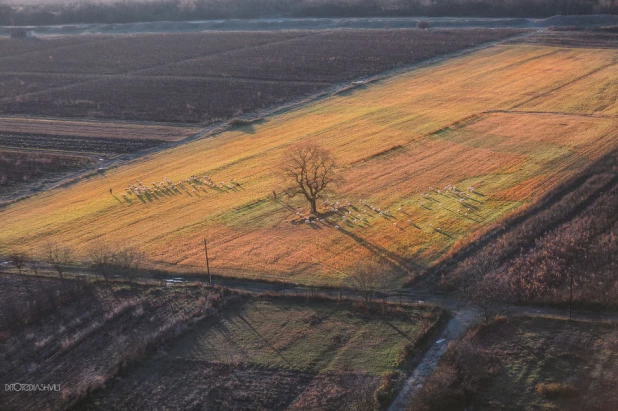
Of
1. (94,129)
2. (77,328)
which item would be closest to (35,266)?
(77,328)

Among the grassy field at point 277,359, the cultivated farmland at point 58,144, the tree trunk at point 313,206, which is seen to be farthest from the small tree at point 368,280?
the cultivated farmland at point 58,144

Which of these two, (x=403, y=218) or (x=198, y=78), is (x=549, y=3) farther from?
(x=403, y=218)

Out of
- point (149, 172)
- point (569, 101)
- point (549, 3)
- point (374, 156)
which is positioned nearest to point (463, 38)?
point (549, 3)

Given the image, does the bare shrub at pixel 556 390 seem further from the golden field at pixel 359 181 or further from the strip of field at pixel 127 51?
the strip of field at pixel 127 51

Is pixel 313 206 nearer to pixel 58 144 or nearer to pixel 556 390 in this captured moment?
pixel 556 390

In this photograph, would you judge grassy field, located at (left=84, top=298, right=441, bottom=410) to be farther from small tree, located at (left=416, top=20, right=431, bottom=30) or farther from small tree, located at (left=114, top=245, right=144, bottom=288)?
small tree, located at (left=416, top=20, right=431, bottom=30)

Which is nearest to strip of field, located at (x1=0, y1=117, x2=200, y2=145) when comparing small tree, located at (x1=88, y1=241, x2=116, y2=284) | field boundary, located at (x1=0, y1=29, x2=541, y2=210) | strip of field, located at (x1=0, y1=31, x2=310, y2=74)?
field boundary, located at (x1=0, y1=29, x2=541, y2=210)
